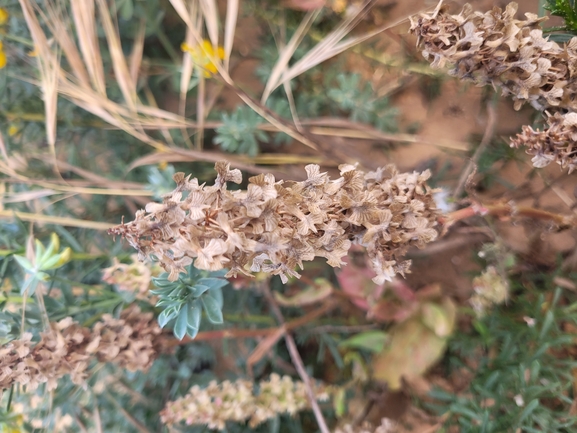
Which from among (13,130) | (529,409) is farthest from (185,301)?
(13,130)

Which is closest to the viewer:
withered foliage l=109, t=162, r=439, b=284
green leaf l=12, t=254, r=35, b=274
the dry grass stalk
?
withered foliage l=109, t=162, r=439, b=284

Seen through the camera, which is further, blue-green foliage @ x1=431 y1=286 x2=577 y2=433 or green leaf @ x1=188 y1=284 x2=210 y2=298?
blue-green foliage @ x1=431 y1=286 x2=577 y2=433

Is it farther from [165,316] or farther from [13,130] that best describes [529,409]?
[13,130]

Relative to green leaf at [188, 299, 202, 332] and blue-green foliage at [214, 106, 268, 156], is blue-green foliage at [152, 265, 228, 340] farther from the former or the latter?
blue-green foliage at [214, 106, 268, 156]

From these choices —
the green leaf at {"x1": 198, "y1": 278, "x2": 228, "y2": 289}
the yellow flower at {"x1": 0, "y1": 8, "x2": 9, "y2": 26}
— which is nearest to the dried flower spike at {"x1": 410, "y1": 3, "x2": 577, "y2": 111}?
the green leaf at {"x1": 198, "y1": 278, "x2": 228, "y2": 289}

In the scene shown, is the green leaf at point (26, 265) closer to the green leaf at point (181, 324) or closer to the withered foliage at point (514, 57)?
the green leaf at point (181, 324)

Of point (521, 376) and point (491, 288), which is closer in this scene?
point (521, 376)

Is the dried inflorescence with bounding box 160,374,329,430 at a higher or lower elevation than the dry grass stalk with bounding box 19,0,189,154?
lower
